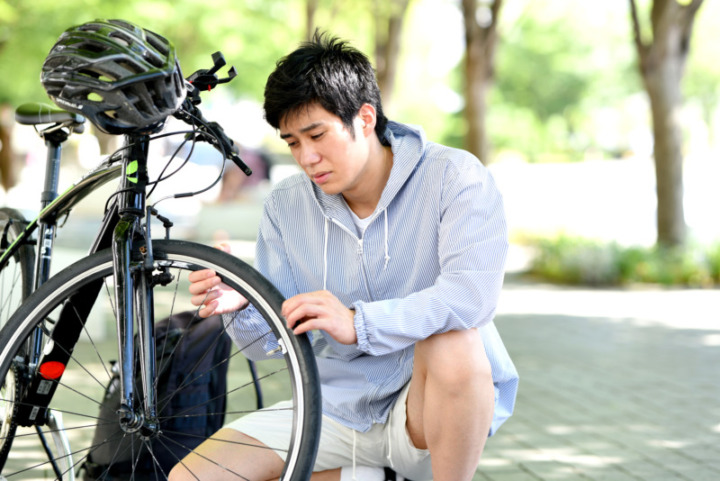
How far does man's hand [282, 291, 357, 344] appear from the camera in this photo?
7.10 ft

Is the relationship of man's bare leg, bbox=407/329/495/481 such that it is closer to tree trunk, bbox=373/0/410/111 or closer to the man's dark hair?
the man's dark hair

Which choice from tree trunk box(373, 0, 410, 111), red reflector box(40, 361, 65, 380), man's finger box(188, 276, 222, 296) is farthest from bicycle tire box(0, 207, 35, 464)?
tree trunk box(373, 0, 410, 111)

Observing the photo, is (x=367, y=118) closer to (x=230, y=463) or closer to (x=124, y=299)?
(x=124, y=299)

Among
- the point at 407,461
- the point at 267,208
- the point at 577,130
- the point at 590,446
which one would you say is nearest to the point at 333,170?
the point at 267,208

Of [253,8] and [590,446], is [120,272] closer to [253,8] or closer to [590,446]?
[590,446]

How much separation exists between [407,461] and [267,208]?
864mm

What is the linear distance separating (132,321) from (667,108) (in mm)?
9434

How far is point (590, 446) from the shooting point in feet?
13.4

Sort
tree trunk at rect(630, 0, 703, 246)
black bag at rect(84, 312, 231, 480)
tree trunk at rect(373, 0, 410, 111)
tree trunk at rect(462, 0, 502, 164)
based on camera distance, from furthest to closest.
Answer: tree trunk at rect(373, 0, 410, 111), tree trunk at rect(462, 0, 502, 164), tree trunk at rect(630, 0, 703, 246), black bag at rect(84, 312, 231, 480)

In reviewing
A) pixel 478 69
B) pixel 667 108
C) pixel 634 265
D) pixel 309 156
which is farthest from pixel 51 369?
pixel 478 69

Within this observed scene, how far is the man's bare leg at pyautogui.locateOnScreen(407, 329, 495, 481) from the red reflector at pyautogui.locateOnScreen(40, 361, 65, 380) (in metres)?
1.03

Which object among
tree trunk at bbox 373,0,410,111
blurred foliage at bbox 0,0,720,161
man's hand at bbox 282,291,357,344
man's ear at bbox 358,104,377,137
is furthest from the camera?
blurred foliage at bbox 0,0,720,161

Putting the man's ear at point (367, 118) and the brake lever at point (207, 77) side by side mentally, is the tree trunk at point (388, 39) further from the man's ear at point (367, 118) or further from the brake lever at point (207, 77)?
the brake lever at point (207, 77)

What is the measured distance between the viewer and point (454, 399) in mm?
2369
